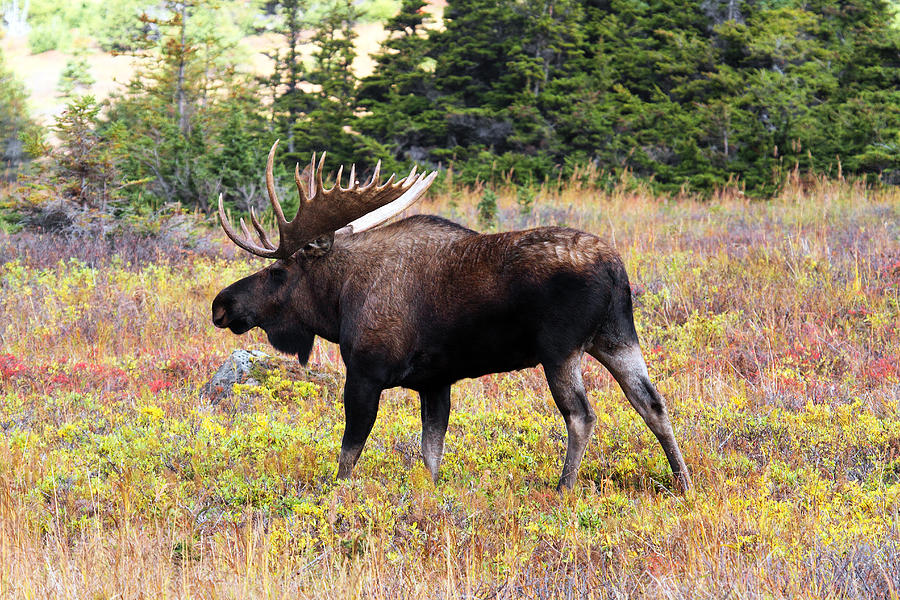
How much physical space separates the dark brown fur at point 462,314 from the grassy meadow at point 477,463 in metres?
0.42

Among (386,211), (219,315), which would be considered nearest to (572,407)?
Answer: (386,211)

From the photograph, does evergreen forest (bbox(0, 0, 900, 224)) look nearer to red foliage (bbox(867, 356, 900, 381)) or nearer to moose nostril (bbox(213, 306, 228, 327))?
moose nostril (bbox(213, 306, 228, 327))

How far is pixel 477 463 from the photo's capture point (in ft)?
17.9

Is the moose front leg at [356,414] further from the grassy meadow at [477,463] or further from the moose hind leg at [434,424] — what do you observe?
the moose hind leg at [434,424]

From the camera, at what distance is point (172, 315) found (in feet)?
32.1

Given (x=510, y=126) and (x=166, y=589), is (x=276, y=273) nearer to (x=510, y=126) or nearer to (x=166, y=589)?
(x=166, y=589)

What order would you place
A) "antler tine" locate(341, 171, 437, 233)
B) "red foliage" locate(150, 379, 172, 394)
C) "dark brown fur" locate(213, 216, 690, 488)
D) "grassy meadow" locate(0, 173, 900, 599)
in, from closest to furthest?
1. "grassy meadow" locate(0, 173, 900, 599)
2. "dark brown fur" locate(213, 216, 690, 488)
3. "antler tine" locate(341, 171, 437, 233)
4. "red foliage" locate(150, 379, 172, 394)

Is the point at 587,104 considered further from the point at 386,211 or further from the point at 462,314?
the point at 462,314

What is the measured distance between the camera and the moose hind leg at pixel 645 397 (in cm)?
482

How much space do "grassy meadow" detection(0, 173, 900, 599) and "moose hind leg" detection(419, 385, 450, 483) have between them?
15cm

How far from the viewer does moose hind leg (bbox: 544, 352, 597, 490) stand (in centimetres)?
467

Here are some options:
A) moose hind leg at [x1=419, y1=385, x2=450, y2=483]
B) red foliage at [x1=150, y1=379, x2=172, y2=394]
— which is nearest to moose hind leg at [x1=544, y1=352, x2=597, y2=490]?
moose hind leg at [x1=419, y1=385, x2=450, y2=483]

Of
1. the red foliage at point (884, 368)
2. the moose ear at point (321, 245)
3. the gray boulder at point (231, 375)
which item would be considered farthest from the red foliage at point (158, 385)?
the red foliage at point (884, 368)

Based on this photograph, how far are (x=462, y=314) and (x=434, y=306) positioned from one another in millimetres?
196
